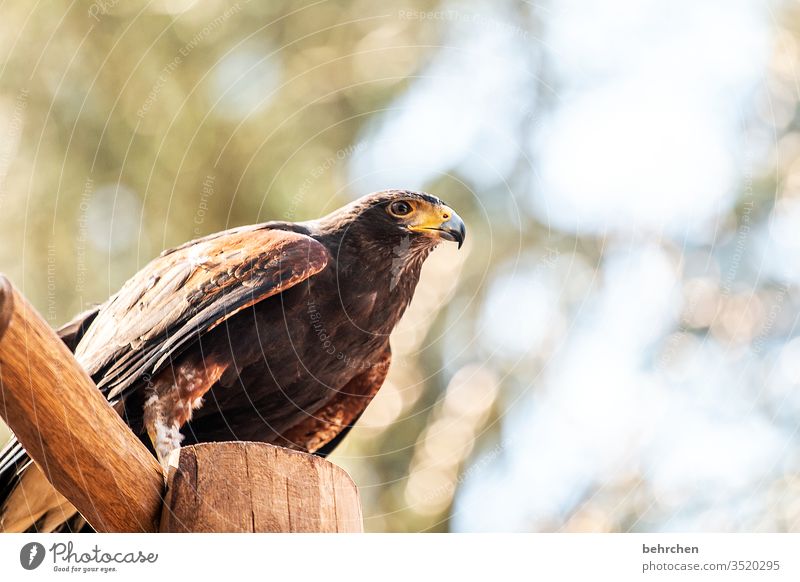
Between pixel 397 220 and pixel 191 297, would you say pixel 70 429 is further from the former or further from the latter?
pixel 397 220

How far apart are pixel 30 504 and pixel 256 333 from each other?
143 centimetres

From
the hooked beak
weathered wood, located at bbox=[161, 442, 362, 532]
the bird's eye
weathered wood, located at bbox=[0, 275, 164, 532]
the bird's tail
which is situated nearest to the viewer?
weathered wood, located at bbox=[0, 275, 164, 532]

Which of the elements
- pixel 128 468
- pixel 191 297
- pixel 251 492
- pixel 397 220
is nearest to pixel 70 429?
pixel 128 468

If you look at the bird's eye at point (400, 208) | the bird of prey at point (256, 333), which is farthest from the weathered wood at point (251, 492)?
the bird's eye at point (400, 208)

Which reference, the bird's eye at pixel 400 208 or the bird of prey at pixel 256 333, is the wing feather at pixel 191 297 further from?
the bird's eye at pixel 400 208

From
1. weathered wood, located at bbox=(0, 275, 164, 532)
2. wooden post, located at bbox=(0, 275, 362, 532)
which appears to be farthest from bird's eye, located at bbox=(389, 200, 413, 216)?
weathered wood, located at bbox=(0, 275, 164, 532)

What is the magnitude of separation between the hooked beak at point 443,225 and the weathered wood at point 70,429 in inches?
89.5

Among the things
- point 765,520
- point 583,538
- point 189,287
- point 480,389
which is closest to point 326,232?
point 189,287

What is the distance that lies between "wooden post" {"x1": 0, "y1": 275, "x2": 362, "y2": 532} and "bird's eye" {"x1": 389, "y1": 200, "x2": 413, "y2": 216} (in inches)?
77.1

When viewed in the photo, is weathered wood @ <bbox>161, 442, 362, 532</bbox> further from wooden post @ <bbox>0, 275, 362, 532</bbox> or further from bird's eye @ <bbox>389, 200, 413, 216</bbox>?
bird's eye @ <bbox>389, 200, 413, 216</bbox>

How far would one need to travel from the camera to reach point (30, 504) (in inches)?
181

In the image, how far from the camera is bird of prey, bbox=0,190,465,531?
4.62m

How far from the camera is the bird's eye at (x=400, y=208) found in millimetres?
5176

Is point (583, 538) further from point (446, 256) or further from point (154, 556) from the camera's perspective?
point (446, 256)
